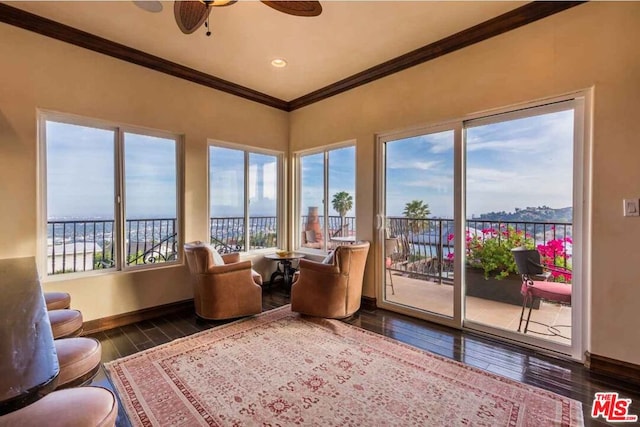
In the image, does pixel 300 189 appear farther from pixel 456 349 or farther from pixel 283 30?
pixel 456 349

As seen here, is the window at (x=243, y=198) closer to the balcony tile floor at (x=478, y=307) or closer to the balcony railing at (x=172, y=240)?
the balcony railing at (x=172, y=240)

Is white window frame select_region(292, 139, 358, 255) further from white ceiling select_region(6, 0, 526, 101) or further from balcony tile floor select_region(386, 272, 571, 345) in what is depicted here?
balcony tile floor select_region(386, 272, 571, 345)

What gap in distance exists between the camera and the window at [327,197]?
14.0ft

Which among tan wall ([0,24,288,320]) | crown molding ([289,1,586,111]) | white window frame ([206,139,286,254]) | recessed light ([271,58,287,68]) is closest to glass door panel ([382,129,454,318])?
crown molding ([289,1,586,111])

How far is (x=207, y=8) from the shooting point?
2.00 m

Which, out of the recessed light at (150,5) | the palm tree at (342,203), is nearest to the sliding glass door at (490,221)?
the palm tree at (342,203)

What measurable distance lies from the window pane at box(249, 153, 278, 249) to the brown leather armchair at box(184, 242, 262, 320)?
4.49 ft

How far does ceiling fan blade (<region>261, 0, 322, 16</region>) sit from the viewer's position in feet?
6.32

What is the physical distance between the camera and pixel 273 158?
16.2 ft

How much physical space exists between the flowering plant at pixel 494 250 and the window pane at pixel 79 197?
396cm

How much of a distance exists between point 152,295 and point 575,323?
4205 mm

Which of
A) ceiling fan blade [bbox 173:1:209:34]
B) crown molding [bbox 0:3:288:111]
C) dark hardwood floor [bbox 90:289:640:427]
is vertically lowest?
dark hardwood floor [bbox 90:289:640:427]

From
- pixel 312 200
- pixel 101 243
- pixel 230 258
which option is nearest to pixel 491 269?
A: pixel 312 200

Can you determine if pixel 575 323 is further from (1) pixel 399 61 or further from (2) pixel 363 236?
(1) pixel 399 61
